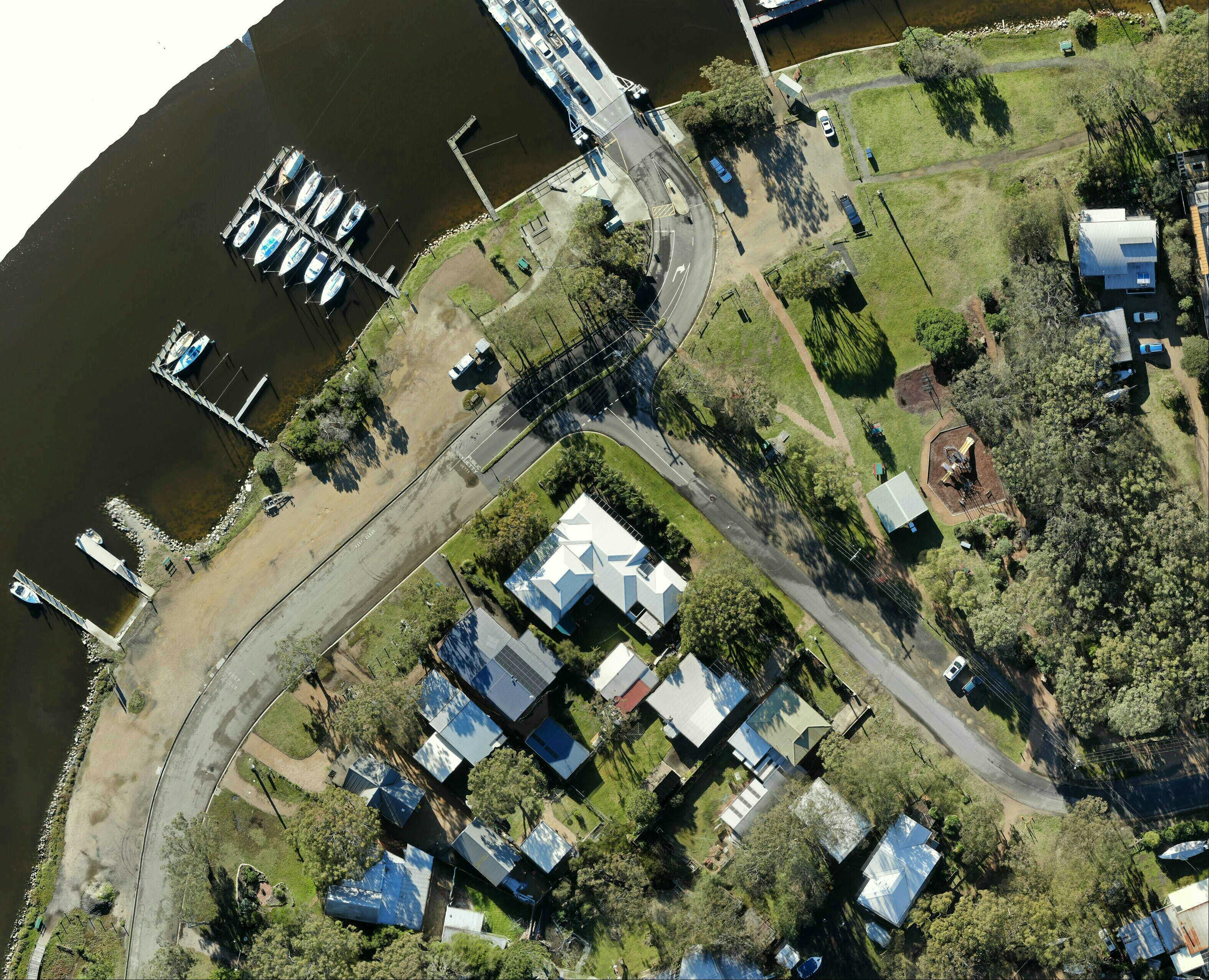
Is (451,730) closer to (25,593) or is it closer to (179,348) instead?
(25,593)

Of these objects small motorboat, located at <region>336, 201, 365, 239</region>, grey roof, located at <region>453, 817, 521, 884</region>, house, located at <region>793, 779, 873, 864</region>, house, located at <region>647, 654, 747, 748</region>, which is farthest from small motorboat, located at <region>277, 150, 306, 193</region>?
house, located at <region>793, 779, 873, 864</region>

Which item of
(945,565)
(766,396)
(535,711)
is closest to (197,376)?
(535,711)

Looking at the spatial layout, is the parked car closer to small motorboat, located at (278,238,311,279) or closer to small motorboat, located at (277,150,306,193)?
small motorboat, located at (277,150,306,193)

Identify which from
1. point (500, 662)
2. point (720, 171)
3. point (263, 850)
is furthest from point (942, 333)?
point (263, 850)

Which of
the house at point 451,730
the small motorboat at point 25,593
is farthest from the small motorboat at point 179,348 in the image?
the house at point 451,730

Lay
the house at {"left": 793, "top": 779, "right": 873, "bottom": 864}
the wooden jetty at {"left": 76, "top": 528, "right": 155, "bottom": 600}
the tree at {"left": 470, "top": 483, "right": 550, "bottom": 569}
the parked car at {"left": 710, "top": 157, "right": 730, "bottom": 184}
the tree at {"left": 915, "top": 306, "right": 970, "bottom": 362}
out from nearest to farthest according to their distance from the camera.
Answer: the house at {"left": 793, "top": 779, "right": 873, "bottom": 864} < the tree at {"left": 470, "top": 483, "right": 550, "bottom": 569} < the tree at {"left": 915, "top": 306, "right": 970, "bottom": 362} < the parked car at {"left": 710, "top": 157, "right": 730, "bottom": 184} < the wooden jetty at {"left": 76, "top": 528, "right": 155, "bottom": 600}

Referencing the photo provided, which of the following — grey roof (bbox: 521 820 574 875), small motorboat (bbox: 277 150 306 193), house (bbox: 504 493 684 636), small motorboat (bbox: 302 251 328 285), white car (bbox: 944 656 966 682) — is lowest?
white car (bbox: 944 656 966 682)

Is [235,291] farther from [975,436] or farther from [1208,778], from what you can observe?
[1208,778]
